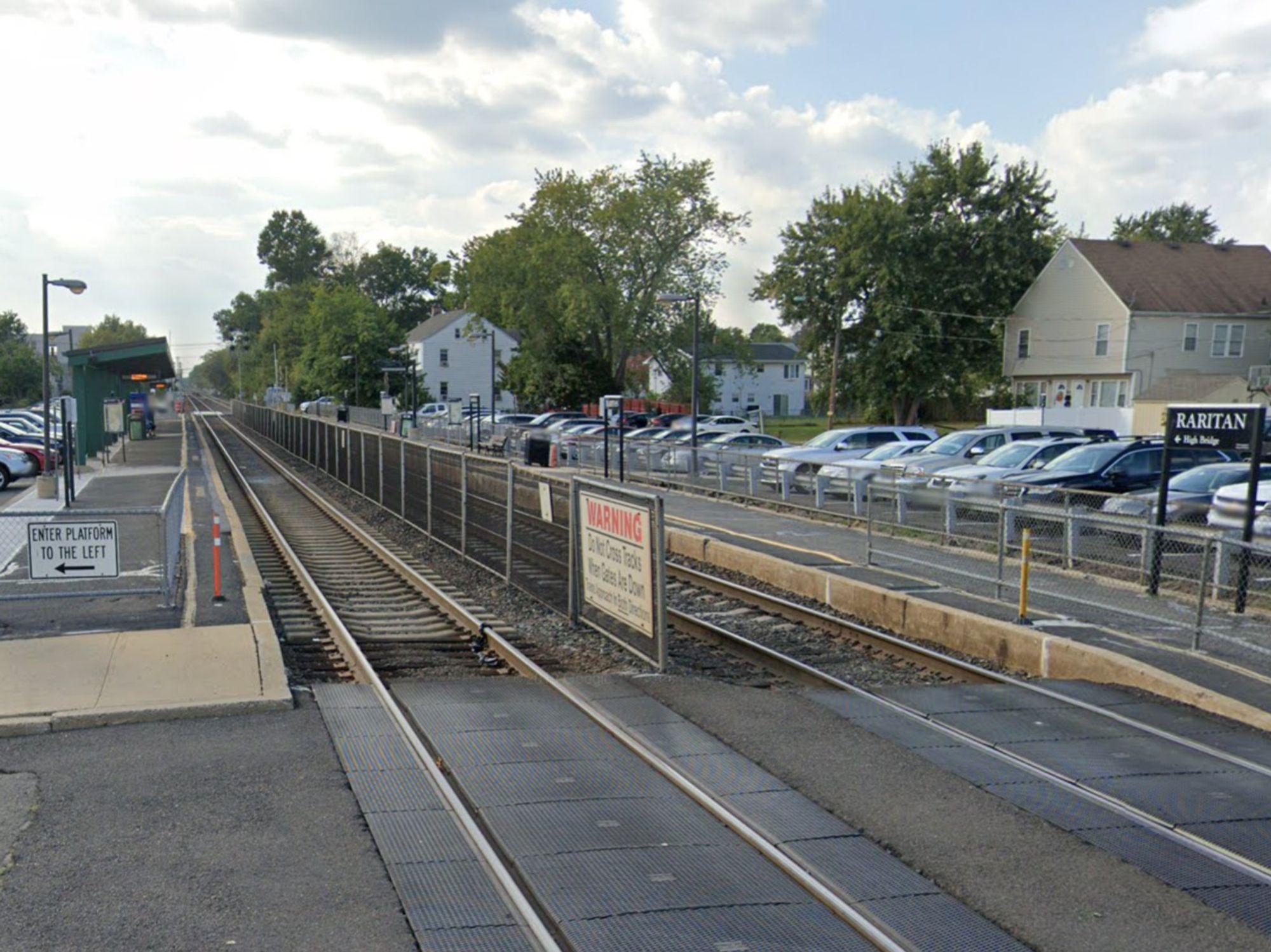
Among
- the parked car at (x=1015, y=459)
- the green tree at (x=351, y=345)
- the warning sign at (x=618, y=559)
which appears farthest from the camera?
the green tree at (x=351, y=345)

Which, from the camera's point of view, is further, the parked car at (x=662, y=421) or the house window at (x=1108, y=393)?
the parked car at (x=662, y=421)

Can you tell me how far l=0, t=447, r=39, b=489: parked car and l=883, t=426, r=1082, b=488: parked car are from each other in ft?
81.9

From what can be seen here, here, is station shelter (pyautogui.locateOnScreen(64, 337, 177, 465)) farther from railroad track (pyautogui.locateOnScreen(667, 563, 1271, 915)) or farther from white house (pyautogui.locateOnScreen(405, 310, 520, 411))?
white house (pyautogui.locateOnScreen(405, 310, 520, 411))

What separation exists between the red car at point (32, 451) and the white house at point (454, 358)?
66616 mm

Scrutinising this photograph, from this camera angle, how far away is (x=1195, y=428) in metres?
13.0

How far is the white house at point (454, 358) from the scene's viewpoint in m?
104

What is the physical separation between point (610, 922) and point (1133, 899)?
2.57 m

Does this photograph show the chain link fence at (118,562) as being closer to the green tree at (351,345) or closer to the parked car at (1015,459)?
the parked car at (1015,459)

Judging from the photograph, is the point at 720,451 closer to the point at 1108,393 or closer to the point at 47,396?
the point at 47,396

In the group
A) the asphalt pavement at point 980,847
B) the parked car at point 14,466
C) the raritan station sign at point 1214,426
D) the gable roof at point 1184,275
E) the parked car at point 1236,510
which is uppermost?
the gable roof at point 1184,275

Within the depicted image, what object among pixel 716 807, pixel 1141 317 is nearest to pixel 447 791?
pixel 716 807

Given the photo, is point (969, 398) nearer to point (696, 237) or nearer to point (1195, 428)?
point (696, 237)

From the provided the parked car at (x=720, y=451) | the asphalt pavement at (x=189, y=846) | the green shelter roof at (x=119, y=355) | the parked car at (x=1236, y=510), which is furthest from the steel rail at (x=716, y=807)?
the green shelter roof at (x=119, y=355)

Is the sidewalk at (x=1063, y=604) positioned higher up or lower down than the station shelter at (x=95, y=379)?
lower down
